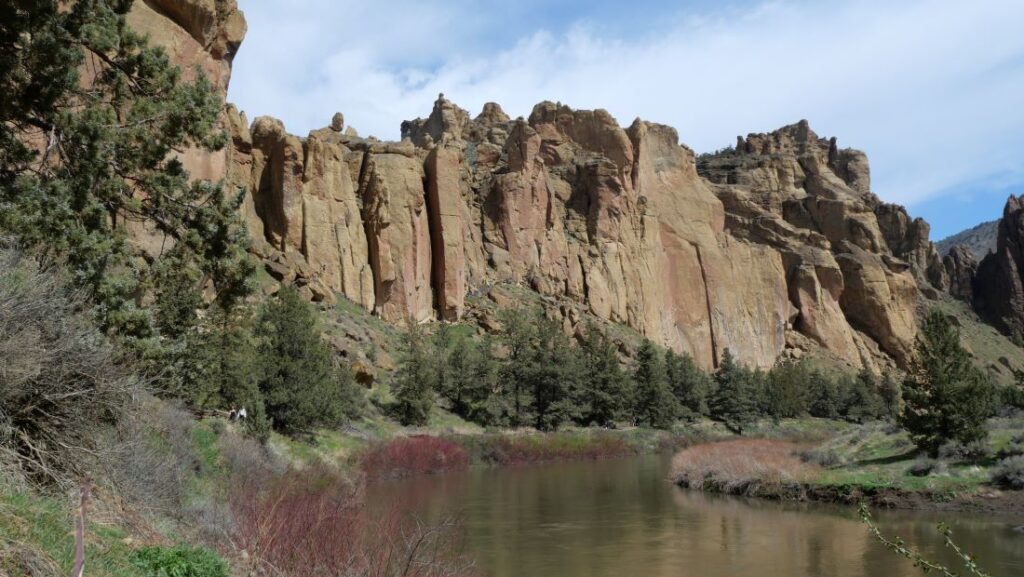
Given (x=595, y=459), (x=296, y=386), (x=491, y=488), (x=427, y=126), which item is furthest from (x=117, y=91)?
(x=427, y=126)

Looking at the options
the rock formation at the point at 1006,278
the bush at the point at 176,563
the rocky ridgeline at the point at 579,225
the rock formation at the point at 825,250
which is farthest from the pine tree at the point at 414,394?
the rock formation at the point at 1006,278

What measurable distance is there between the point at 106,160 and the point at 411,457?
24806 mm

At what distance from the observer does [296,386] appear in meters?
31.4

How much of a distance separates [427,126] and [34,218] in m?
92.9

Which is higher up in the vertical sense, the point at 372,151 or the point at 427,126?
the point at 427,126

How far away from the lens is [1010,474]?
22.8 m

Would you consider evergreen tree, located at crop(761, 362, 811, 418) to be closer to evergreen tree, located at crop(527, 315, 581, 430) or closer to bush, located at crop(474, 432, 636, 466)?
evergreen tree, located at crop(527, 315, 581, 430)

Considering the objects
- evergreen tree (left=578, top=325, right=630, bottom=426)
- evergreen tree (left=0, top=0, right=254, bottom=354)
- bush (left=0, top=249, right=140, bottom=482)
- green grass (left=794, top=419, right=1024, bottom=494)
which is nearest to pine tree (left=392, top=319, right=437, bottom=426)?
evergreen tree (left=578, top=325, right=630, bottom=426)

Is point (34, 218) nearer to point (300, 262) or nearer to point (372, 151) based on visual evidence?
point (300, 262)

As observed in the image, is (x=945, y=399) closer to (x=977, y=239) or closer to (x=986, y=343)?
(x=986, y=343)

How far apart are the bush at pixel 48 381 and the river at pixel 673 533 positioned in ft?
24.8

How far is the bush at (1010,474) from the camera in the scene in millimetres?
22500

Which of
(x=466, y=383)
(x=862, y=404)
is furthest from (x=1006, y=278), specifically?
(x=466, y=383)

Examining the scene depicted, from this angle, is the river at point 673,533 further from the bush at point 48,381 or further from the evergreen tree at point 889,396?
the evergreen tree at point 889,396
